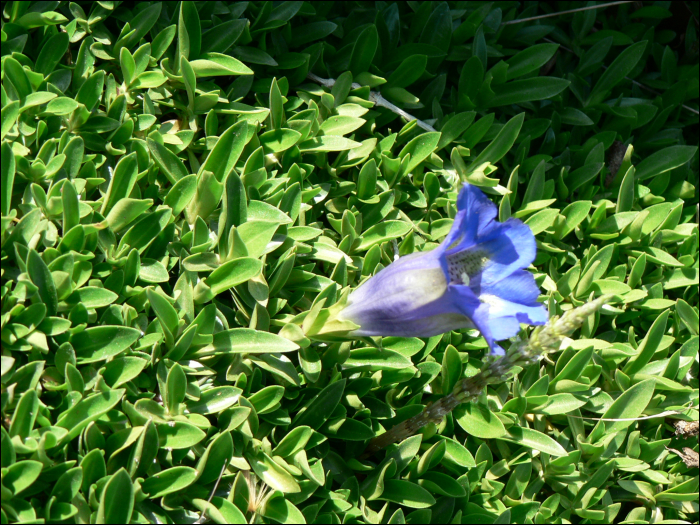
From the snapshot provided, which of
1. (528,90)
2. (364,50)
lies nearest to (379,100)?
(364,50)

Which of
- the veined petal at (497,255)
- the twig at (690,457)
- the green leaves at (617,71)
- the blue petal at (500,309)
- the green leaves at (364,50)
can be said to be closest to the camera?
the blue petal at (500,309)

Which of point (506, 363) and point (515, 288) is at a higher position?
point (515, 288)

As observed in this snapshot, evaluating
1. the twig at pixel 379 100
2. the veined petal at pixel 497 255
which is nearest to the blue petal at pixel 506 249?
the veined petal at pixel 497 255

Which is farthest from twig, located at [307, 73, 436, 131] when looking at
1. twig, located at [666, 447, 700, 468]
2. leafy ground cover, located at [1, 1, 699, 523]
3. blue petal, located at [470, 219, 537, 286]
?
twig, located at [666, 447, 700, 468]

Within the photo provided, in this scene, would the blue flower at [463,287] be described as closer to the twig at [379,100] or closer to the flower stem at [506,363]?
the flower stem at [506,363]

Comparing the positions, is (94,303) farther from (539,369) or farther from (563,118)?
(563,118)

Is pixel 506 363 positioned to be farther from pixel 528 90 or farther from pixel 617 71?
pixel 617 71

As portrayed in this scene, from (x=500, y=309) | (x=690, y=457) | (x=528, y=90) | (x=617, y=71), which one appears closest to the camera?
(x=500, y=309)
